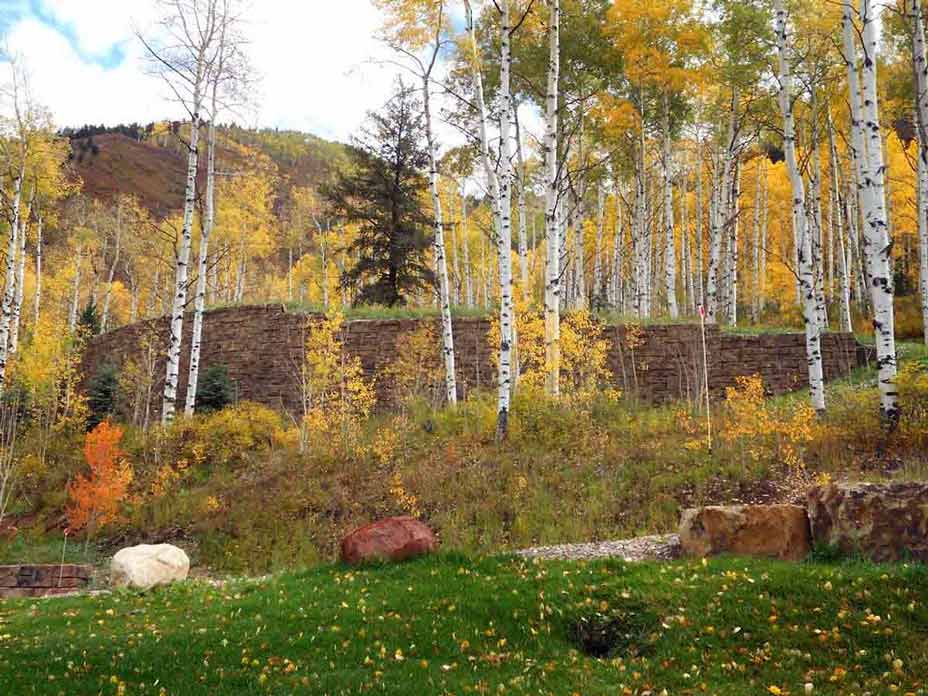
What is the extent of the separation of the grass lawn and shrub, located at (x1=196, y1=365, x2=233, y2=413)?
1095cm

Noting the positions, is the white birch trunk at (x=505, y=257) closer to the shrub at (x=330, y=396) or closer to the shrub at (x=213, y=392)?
the shrub at (x=330, y=396)

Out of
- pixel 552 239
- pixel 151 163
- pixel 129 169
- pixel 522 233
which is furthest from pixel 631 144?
pixel 151 163

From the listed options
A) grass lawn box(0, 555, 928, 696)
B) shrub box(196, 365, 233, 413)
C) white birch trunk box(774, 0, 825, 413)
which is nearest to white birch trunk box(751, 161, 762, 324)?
white birch trunk box(774, 0, 825, 413)

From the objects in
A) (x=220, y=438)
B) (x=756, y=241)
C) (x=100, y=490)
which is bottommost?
(x=100, y=490)

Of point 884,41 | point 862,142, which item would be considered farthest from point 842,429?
point 884,41

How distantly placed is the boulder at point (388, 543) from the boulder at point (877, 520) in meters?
4.09

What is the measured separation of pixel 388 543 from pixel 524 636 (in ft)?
8.81

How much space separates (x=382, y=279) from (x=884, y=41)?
1595 centimetres

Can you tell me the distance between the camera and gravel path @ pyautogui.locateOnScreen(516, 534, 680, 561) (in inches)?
262

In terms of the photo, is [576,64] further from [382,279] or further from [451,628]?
[451,628]

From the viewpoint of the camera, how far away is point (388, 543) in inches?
284

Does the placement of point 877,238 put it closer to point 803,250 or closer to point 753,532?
point 803,250

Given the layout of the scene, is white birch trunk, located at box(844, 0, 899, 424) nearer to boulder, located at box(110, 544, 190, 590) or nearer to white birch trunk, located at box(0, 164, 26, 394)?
boulder, located at box(110, 544, 190, 590)

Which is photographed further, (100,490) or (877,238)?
(100,490)
